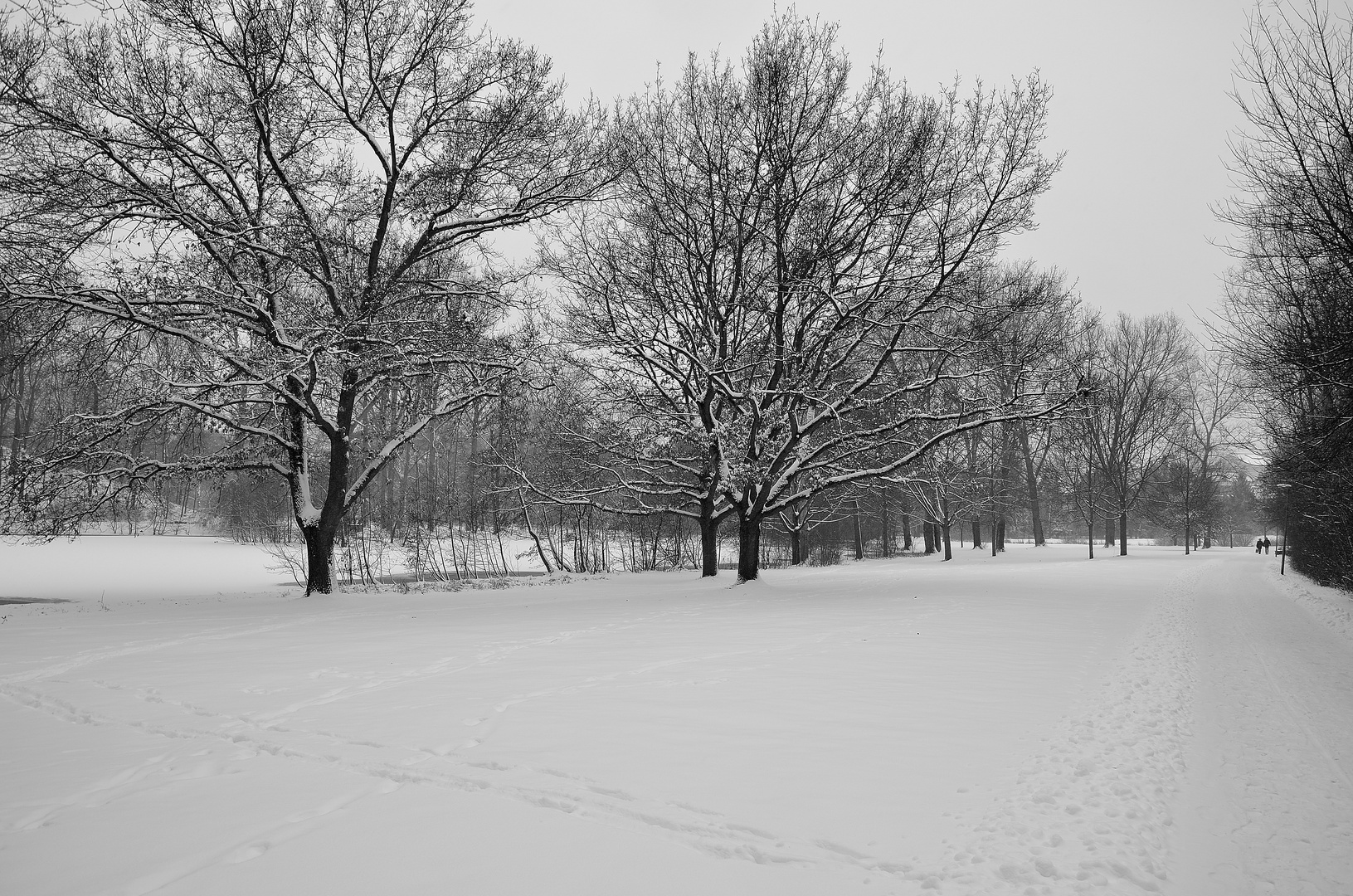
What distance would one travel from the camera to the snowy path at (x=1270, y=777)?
3.36m

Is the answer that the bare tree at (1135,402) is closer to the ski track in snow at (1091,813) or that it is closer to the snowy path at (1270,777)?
the snowy path at (1270,777)

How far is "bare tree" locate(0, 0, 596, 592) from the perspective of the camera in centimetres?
1152

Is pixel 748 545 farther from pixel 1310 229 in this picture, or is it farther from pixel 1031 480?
pixel 1031 480

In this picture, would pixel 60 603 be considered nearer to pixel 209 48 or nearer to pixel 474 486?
pixel 209 48

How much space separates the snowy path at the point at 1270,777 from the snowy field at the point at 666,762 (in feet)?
0.08

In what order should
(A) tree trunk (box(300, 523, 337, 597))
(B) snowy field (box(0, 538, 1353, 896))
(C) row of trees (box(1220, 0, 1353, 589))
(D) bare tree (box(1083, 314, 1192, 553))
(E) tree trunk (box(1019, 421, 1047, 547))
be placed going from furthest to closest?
(E) tree trunk (box(1019, 421, 1047, 547))
(D) bare tree (box(1083, 314, 1192, 553))
(A) tree trunk (box(300, 523, 337, 597))
(C) row of trees (box(1220, 0, 1353, 589))
(B) snowy field (box(0, 538, 1353, 896))

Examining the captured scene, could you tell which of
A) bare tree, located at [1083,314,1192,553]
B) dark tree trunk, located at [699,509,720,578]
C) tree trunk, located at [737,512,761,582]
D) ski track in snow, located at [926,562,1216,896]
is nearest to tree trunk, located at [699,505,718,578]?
dark tree trunk, located at [699,509,720,578]

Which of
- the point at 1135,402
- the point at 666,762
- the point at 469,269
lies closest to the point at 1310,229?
the point at 666,762

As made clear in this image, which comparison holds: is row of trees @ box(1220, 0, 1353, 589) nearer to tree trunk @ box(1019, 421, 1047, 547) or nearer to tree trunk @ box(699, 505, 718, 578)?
tree trunk @ box(699, 505, 718, 578)

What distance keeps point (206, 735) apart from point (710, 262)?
1422cm

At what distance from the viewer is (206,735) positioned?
473 cm

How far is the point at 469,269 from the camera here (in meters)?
17.1

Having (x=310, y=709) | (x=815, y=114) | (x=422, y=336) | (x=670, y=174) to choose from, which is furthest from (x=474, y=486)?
(x=310, y=709)

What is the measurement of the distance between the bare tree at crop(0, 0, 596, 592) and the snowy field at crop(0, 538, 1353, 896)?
4642 mm
